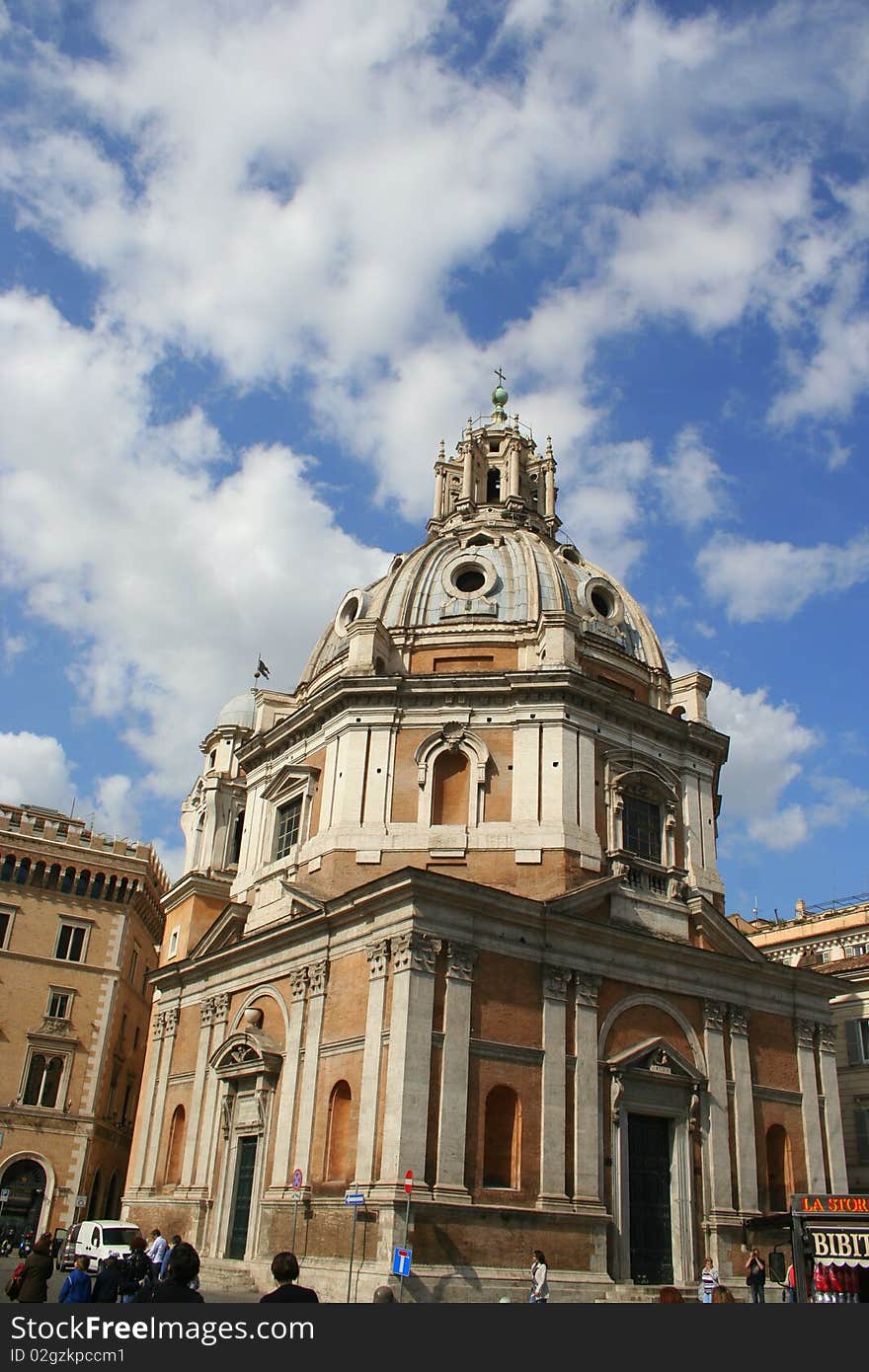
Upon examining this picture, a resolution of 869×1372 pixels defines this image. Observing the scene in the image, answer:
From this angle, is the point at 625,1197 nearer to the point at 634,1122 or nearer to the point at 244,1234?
the point at 634,1122

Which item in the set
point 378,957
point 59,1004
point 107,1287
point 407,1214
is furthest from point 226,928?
point 107,1287

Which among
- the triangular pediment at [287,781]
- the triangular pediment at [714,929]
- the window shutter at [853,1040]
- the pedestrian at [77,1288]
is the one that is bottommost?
the pedestrian at [77,1288]

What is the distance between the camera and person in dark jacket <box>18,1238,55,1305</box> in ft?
35.2

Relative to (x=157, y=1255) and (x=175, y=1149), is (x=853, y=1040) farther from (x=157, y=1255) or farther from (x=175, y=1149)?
(x=157, y=1255)

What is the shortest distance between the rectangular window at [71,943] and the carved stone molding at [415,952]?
92.6ft

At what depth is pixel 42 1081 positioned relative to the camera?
45281 millimetres

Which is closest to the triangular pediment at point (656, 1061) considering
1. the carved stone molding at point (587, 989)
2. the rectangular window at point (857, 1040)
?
the carved stone molding at point (587, 989)

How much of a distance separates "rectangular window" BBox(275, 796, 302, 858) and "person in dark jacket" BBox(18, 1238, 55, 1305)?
67.8 feet

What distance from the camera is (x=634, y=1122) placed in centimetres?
2662

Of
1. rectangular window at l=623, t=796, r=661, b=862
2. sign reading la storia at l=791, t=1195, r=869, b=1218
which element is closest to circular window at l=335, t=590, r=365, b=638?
rectangular window at l=623, t=796, r=661, b=862

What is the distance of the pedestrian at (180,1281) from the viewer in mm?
7430

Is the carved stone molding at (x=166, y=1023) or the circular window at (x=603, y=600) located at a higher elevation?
the circular window at (x=603, y=600)

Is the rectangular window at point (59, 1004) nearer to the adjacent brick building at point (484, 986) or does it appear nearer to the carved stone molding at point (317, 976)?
the adjacent brick building at point (484, 986)

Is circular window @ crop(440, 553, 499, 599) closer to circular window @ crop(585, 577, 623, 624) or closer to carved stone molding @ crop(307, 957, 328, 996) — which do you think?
circular window @ crop(585, 577, 623, 624)
